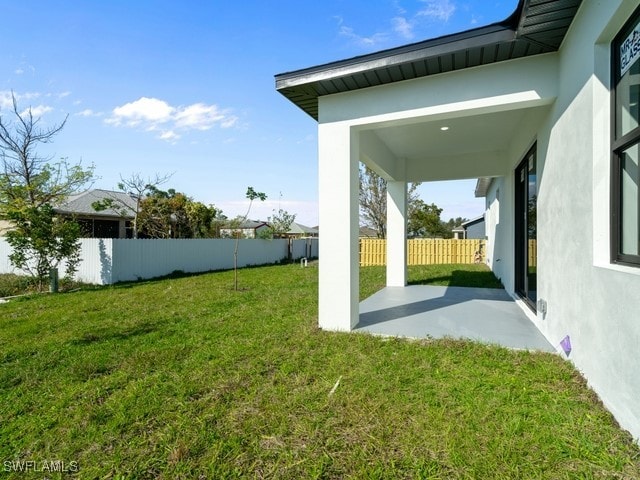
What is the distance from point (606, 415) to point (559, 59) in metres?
3.32

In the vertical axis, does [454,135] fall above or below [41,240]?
above

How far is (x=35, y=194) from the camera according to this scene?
10023 mm

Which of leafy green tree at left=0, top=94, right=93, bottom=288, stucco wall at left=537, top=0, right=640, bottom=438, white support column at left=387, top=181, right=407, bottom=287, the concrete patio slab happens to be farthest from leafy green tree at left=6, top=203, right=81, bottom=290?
stucco wall at left=537, top=0, right=640, bottom=438

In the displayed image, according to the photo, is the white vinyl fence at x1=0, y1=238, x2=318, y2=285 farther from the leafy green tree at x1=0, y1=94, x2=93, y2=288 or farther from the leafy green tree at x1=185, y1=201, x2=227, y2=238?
the leafy green tree at x1=185, y1=201, x2=227, y2=238

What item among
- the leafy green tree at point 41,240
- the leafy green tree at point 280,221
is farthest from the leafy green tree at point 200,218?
the leafy green tree at point 41,240

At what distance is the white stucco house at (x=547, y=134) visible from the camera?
213 centimetres

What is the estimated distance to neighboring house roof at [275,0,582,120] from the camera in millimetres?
2839

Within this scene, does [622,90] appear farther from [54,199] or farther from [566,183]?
[54,199]

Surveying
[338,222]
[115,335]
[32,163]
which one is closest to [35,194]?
[32,163]

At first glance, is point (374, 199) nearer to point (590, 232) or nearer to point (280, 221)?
point (280, 221)

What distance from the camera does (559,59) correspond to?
3.27 m

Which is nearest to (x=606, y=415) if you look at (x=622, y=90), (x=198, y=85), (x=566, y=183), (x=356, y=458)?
(x=356, y=458)

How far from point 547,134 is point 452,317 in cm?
280
